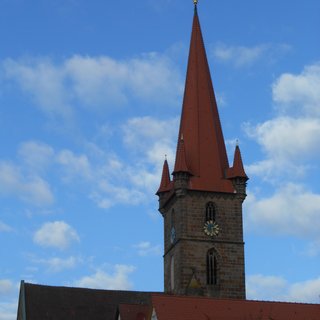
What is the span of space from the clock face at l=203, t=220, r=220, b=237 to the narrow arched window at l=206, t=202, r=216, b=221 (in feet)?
1.15

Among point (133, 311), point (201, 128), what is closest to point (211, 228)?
point (201, 128)

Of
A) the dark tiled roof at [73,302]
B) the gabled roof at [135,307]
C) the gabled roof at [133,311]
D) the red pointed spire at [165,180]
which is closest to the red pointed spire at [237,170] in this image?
the red pointed spire at [165,180]

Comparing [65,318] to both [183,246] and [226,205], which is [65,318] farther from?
[226,205]

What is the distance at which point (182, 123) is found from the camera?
80.3 meters

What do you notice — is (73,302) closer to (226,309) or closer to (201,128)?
(226,309)

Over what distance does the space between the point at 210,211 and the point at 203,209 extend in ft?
2.16

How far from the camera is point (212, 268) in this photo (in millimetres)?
75812

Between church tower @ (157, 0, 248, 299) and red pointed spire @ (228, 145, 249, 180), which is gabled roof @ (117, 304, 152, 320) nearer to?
church tower @ (157, 0, 248, 299)

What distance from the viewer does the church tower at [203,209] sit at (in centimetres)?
7538

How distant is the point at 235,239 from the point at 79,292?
12565 millimetres

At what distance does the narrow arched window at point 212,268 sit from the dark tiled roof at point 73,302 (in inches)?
195

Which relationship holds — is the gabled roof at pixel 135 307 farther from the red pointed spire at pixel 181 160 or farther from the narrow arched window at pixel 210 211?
the red pointed spire at pixel 181 160

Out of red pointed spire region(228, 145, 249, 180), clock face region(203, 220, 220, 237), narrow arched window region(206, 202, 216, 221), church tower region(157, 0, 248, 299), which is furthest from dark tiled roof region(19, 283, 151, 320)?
red pointed spire region(228, 145, 249, 180)

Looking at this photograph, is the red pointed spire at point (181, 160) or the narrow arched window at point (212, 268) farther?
the red pointed spire at point (181, 160)
